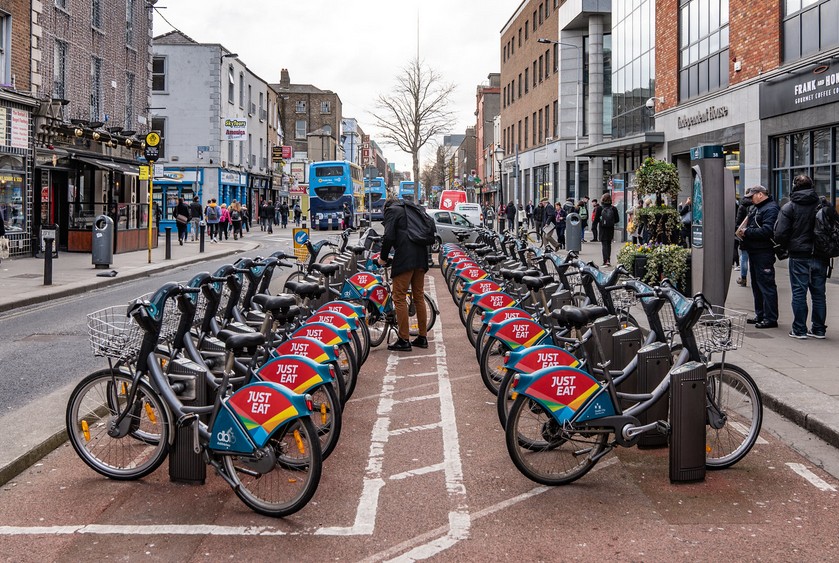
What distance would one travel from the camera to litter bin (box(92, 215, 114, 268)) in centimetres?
2017

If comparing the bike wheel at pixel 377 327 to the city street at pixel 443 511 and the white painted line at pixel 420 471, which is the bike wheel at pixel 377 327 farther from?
the white painted line at pixel 420 471

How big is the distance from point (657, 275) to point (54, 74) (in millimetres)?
19423

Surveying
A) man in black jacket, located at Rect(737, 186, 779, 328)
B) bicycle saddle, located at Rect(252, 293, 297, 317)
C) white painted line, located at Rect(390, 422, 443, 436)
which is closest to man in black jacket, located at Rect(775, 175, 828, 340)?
man in black jacket, located at Rect(737, 186, 779, 328)

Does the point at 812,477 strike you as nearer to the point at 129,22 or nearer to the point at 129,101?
the point at 129,101

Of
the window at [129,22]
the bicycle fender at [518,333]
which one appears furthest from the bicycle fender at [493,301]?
the window at [129,22]

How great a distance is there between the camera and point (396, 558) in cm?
414

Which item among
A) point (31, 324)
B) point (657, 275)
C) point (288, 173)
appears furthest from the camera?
point (288, 173)

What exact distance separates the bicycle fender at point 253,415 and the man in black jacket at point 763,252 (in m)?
8.09

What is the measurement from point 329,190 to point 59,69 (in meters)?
24.0

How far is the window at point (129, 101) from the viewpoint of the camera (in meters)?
31.5

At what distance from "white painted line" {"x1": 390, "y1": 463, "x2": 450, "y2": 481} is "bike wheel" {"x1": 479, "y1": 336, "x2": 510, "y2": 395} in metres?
1.96

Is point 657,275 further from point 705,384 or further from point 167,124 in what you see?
point 167,124

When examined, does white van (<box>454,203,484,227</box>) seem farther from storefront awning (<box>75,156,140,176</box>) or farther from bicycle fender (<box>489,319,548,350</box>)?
bicycle fender (<box>489,319,548,350</box>)

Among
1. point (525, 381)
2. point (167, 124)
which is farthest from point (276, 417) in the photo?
point (167, 124)
